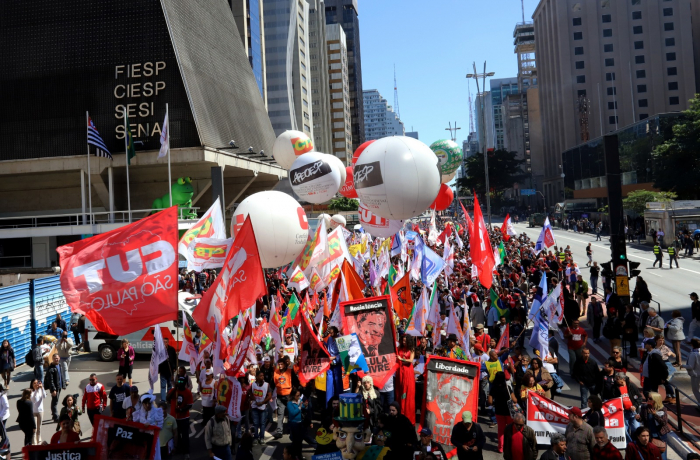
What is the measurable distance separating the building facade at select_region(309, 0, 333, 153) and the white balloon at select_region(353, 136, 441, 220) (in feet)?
356

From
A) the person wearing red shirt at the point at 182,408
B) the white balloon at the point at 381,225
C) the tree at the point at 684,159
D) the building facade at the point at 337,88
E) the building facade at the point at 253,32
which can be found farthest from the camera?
the building facade at the point at 337,88

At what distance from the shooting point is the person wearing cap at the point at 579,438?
8.16 metres

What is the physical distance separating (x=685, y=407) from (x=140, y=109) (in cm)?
3288

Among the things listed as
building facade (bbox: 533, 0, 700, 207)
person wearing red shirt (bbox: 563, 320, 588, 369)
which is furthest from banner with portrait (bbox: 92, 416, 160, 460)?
building facade (bbox: 533, 0, 700, 207)

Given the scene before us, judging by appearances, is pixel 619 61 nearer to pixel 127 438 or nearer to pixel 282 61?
pixel 282 61

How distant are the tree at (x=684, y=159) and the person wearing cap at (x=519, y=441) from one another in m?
50.0

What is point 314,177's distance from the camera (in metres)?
19.5

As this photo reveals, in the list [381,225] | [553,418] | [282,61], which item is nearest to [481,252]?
[381,225]

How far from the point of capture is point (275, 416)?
1286 centimetres

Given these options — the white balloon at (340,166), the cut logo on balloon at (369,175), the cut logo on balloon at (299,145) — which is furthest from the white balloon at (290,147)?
the cut logo on balloon at (369,175)

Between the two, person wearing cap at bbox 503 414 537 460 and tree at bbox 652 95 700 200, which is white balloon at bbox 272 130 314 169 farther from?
tree at bbox 652 95 700 200

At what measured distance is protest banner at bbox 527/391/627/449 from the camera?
29.2ft

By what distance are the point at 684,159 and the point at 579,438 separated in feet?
170

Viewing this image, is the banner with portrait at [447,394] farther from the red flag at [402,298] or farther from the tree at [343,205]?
the tree at [343,205]
